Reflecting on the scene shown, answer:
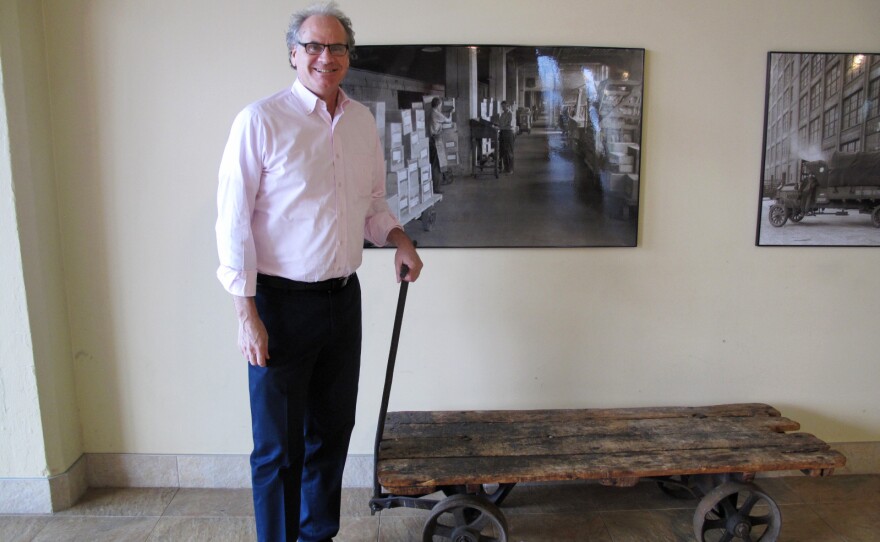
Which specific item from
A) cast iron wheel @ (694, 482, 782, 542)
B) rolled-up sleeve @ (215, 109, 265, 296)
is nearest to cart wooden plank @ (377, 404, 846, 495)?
cast iron wheel @ (694, 482, 782, 542)

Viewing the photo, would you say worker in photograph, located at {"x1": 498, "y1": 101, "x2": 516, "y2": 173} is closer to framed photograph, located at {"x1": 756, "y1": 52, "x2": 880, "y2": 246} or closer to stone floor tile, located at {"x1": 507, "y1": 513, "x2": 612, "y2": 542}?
framed photograph, located at {"x1": 756, "y1": 52, "x2": 880, "y2": 246}

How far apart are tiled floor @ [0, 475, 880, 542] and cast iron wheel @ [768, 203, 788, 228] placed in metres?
1.14

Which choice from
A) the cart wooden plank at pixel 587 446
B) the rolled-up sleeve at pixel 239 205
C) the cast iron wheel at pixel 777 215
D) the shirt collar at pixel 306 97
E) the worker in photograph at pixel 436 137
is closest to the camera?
the rolled-up sleeve at pixel 239 205

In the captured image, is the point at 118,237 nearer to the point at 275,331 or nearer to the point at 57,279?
the point at 57,279

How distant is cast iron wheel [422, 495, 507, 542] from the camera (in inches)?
83.6

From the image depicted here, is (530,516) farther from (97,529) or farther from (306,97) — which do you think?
(306,97)

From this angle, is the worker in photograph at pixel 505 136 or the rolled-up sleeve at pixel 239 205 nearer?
the rolled-up sleeve at pixel 239 205

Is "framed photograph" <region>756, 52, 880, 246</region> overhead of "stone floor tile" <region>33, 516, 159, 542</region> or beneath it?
overhead

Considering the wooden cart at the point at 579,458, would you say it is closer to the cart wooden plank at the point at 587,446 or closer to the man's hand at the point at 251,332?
the cart wooden plank at the point at 587,446

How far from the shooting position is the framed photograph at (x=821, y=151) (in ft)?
8.24

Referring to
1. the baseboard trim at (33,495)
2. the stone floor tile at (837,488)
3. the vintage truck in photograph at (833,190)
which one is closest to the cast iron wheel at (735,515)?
the stone floor tile at (837,488)

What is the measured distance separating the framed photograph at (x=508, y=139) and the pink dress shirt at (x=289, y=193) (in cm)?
51

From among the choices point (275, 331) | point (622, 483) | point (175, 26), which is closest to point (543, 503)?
point (622, 483)

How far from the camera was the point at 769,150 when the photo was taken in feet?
8.41
